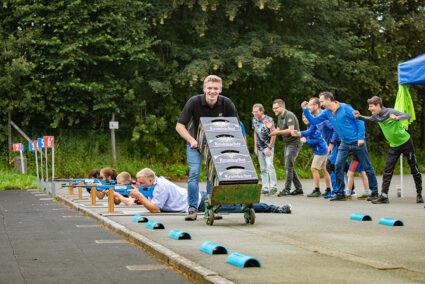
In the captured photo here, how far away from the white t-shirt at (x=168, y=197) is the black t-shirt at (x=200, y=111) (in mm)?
1084

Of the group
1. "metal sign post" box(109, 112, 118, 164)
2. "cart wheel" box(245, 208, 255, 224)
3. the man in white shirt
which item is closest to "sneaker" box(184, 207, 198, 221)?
the man in white shirt

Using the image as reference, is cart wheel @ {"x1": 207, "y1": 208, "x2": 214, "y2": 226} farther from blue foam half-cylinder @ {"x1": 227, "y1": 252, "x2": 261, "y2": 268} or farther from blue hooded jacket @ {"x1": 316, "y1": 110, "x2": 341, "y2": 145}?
blue hooded jacket @ {"x1": 316, "y1": 110, "x2": 341, "y2": 145}

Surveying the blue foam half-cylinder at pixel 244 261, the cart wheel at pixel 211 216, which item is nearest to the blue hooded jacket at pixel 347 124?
the cart wheel at pixel 211 216

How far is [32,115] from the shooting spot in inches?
1008

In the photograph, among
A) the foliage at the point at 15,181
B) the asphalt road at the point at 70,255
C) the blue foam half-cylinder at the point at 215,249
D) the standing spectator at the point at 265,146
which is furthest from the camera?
the foliage at the point at 15,181

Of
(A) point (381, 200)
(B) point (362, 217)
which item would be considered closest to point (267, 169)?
(A) point (381, 200)

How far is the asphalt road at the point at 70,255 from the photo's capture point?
17.6ft

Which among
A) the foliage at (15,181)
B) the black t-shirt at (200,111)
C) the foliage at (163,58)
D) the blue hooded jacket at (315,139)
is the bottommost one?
the foliage at (15,181)

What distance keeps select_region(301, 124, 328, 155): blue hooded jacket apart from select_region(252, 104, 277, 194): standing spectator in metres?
0.94

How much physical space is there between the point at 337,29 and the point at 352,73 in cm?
205

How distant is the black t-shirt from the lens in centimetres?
912

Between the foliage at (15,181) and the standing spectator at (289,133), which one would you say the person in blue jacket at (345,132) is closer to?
the standing spectator at (289,133)

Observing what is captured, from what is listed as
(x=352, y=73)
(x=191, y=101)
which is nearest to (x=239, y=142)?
(x=191, y=101)

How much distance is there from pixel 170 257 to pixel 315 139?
27.1 feet
